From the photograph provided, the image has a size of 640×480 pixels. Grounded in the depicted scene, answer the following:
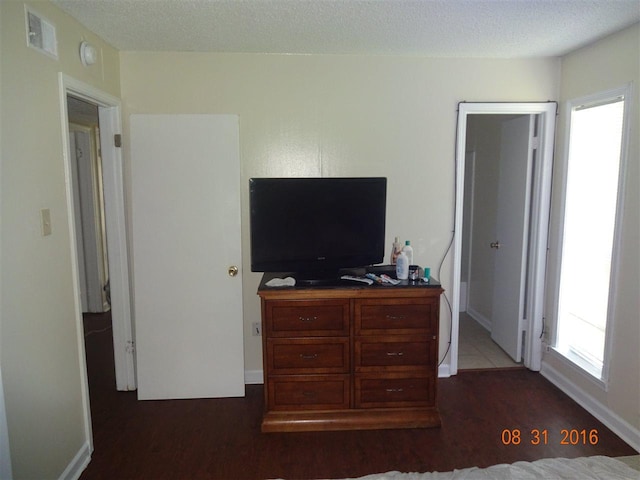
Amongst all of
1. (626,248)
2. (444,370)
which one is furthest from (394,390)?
(626,248)

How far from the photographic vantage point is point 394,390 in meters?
2.54

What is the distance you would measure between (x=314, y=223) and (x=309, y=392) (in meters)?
1.05

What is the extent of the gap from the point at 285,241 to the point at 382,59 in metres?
1.44

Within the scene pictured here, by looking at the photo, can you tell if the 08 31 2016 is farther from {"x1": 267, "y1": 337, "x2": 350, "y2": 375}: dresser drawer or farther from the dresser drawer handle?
the dresser drawer handle

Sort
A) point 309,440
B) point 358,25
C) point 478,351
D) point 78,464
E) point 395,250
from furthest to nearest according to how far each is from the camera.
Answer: point 478,351
point 395,250
point 309,440
point 358,25
point 78,464

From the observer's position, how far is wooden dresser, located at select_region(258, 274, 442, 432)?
246cm

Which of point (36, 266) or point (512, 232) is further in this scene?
point (512, 232)

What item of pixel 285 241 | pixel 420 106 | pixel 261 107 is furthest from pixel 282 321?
pixel 420 106

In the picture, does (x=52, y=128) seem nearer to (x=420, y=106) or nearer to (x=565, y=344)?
(x=420, y=106)

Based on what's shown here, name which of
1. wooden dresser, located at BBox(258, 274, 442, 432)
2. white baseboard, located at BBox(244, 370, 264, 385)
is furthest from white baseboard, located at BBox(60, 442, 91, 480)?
white baseboard, located at BBox(244, 370, 264, 385)

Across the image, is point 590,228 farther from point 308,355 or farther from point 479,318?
point 308,355

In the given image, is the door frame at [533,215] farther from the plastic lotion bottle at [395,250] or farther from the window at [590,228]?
the plastic lotion bottle at [395,250]

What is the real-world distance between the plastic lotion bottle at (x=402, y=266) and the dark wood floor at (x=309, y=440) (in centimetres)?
94

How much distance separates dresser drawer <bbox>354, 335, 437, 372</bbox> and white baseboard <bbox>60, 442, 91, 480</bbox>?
1.56 metres
